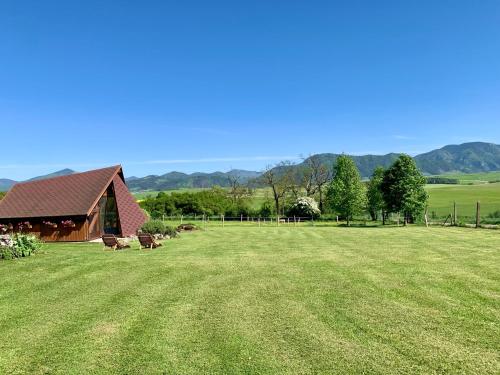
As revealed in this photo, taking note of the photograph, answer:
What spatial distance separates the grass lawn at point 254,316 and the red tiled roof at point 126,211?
1568cm

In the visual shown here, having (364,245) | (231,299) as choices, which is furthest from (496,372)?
(364,245)

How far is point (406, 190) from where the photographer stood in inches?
2047

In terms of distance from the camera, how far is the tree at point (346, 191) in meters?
56.9

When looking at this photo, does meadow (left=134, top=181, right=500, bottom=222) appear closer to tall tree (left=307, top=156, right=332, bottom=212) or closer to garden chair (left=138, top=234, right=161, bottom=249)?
tall tree (left=307, top=156, right=332, bottom=212)

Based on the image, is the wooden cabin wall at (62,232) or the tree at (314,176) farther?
the tree at (314,176)

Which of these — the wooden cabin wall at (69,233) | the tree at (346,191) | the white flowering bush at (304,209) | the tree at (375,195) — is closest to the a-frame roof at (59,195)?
the wooden cabin wall at (69,233)

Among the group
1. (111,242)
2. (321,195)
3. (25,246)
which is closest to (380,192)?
(321,195)

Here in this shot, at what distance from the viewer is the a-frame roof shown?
32.0 m

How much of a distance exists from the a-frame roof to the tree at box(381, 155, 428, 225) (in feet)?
117

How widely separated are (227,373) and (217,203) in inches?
2478

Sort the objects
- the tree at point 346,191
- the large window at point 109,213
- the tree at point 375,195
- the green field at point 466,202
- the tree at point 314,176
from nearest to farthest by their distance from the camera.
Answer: the large window at point 109,213 → the tree at point 346,191 → the tree at point 375,195 → the green field at point 466,202 → the tree at point 314,176

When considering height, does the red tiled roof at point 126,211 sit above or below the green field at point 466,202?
above

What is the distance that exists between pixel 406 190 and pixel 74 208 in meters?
40.4

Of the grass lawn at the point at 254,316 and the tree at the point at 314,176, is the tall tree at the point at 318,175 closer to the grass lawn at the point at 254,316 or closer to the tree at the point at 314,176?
the tree at the point at 314,176
